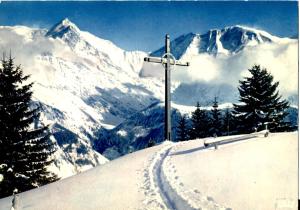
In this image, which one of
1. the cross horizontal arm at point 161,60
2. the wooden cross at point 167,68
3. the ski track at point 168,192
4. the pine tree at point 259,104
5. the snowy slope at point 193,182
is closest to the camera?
the ski track at point 168,192

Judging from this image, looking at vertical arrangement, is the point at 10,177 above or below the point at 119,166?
below

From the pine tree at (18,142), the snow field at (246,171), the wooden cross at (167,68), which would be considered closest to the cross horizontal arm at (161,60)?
the wooden cross at (167,68)

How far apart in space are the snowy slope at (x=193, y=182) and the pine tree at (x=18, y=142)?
8459 millimetres

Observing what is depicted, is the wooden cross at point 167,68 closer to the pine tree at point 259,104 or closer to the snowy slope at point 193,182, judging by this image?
the snowy slope at point 193,182

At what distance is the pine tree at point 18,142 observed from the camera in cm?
2445

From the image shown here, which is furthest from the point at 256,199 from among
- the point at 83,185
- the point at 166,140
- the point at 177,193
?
the point at 166,140

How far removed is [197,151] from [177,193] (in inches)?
164

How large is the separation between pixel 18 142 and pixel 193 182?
14105 millimetres

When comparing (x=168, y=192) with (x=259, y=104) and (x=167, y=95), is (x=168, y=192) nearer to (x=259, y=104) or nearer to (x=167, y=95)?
(x=167, y=95)

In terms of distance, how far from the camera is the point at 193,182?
45.3ft

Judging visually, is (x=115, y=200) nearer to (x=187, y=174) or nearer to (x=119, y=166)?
(x=187, y=174)

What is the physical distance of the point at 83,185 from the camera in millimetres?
15453

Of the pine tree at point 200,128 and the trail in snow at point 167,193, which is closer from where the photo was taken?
the trail in snow at point 167,193

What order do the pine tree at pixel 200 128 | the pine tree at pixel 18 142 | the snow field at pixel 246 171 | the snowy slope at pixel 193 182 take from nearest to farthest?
A: the snow field at pixel 246 171, the snowy slope at pixel 193 182, the pine tree at pixel 18 142, the pine tree at pixel 200 128
